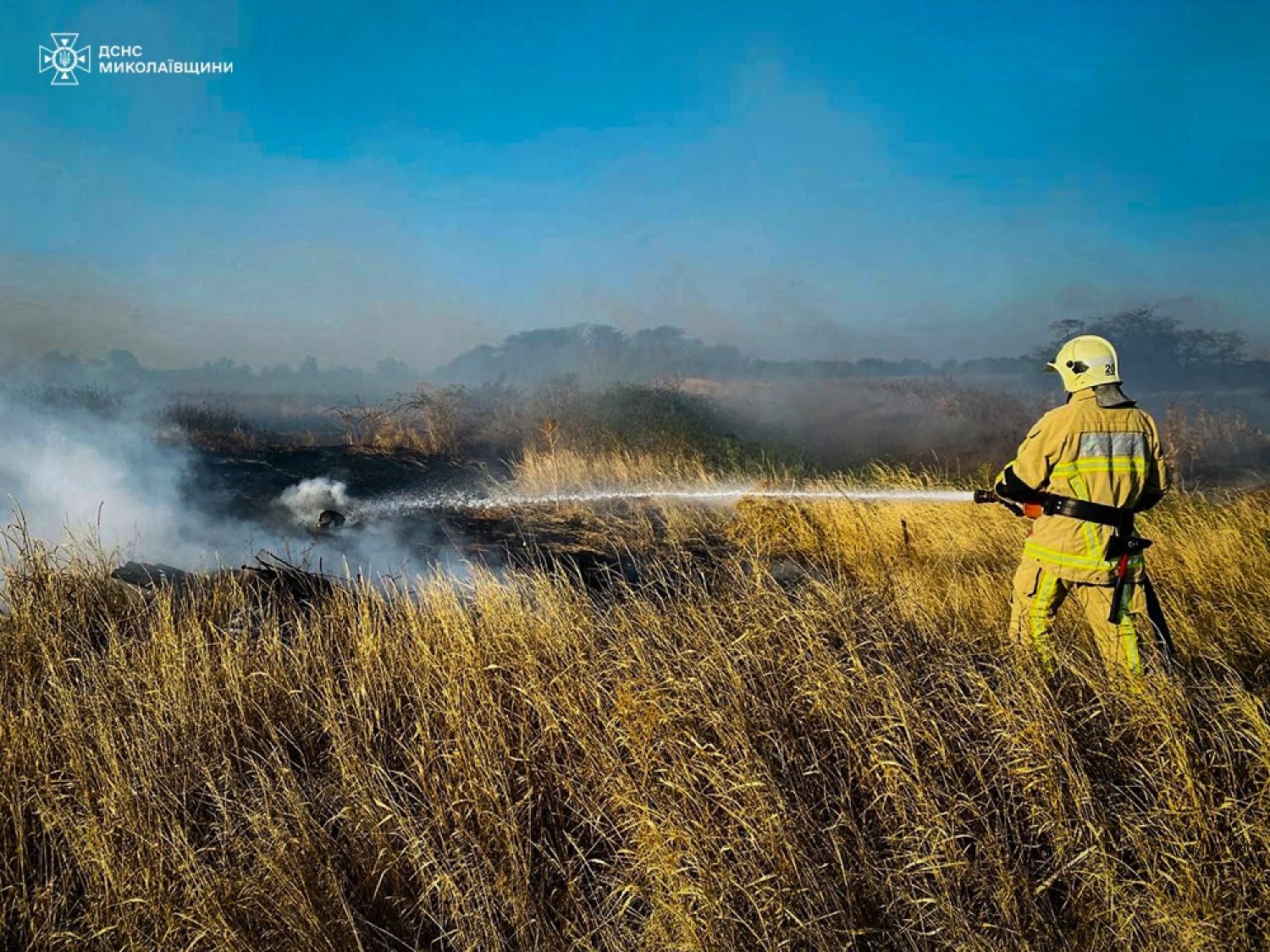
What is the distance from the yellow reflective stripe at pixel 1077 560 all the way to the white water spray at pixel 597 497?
20.6 ft

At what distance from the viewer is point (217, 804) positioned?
3.28 m

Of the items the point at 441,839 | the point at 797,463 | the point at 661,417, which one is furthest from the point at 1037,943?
the point at 661,417

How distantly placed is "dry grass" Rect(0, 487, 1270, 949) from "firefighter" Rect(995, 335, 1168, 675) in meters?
0.28

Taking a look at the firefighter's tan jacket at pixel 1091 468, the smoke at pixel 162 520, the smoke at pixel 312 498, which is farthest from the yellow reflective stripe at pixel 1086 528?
the smoke at pixel 312 498

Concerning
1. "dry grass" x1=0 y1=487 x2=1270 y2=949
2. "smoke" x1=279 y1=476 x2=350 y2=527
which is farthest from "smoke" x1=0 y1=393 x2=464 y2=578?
"dry grass" x1=0 y1=487 x2=1270 y2=949

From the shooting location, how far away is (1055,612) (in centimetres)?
440

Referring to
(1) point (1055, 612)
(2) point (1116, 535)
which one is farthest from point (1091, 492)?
(1) point (1055, 612)

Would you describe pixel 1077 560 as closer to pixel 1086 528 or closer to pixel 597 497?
pixel 1086 528

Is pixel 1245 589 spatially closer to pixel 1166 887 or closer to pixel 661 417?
pixel 1166 887

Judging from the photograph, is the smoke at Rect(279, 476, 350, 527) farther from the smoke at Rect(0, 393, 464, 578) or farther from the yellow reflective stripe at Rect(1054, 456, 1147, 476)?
the yellow reflective stripe at Rect(1054, 456, 1147, 476)

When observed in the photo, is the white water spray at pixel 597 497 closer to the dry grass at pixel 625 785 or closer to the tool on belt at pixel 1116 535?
the tool on belt at pixel 1116 535

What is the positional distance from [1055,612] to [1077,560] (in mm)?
384

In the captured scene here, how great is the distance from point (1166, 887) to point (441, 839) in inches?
103

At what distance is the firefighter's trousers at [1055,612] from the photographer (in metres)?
4.12
